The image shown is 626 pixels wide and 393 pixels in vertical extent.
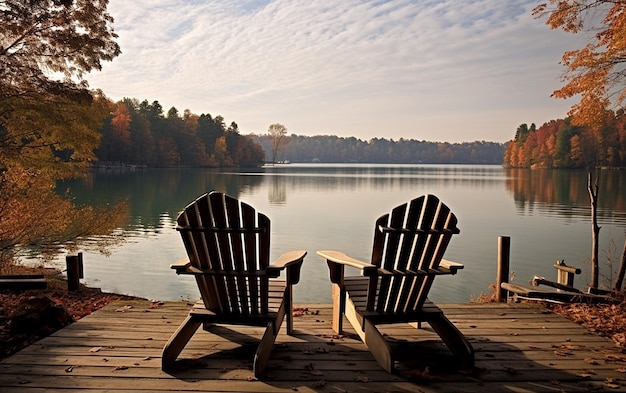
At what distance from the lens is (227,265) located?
10.9 ft

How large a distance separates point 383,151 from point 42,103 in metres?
176

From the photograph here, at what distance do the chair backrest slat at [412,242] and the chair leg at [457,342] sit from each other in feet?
0.89

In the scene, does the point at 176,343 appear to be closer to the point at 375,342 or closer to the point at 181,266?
the point at 181,266

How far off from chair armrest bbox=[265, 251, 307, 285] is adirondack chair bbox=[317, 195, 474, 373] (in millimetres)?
465

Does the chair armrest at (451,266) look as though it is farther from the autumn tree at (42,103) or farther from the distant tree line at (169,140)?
the distant tree line at (169,140)

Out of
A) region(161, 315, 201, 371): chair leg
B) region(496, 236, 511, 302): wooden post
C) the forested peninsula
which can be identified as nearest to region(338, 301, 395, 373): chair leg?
region(161, 315, 201, 371): chair leg

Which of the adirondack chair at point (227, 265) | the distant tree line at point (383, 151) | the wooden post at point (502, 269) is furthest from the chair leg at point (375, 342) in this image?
the distant tree line at point (383, 151)

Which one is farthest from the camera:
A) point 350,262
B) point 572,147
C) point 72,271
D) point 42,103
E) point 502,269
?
point 572,147

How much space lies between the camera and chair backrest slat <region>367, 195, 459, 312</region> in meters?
3.38

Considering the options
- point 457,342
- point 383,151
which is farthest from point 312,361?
point 383,151

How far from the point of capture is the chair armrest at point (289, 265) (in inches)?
129

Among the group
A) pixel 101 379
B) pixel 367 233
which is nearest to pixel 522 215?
pixel 367 233

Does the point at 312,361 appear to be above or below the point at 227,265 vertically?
below

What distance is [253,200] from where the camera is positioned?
98.4 feet
